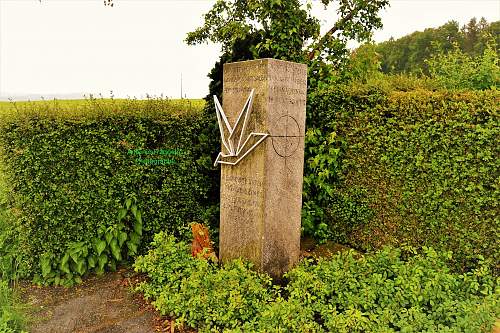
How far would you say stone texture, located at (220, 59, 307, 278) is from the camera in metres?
4.29

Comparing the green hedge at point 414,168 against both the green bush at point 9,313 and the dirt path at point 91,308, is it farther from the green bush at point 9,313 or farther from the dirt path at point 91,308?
the green bush at point 9,313

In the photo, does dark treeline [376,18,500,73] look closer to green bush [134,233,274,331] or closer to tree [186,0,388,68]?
tree [186,0,388,68]

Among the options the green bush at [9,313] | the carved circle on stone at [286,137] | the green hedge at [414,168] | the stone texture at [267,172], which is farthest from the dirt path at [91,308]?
the green hedge at [414,168]

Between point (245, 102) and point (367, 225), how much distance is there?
2580mm

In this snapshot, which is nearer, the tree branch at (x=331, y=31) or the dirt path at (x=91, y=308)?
the dirt path at (x=91, y=308)

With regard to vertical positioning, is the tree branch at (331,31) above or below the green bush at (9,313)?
above

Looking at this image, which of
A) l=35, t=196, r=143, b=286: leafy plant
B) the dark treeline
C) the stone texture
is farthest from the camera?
the dark treeline

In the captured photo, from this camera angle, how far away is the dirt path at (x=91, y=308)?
406 centimetres

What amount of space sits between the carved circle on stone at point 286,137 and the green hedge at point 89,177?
1392mm

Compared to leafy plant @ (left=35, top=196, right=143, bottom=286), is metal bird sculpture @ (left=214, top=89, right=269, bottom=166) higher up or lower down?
higher up

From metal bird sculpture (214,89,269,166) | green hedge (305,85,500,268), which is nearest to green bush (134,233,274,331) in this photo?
metal bird sculpture (214,89,269,166)

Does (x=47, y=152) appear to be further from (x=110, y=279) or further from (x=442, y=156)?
(x=442, y=156)

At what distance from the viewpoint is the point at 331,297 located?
13.7 ft

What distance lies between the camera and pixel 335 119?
578cm
